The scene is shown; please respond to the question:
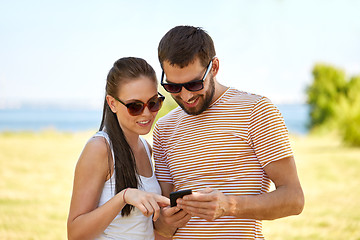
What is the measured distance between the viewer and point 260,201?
254 cm

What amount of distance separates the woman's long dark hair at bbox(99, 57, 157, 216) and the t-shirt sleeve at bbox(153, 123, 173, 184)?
0.27 metres

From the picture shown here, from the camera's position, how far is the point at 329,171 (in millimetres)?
14516

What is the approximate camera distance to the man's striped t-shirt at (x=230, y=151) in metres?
2.67

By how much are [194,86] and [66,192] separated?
984 cm

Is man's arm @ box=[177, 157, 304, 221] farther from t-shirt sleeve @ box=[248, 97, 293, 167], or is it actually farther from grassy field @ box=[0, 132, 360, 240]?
grassy field @ box=[0, 132, 360, 240]

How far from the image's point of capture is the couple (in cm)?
259

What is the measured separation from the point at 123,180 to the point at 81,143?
751 inches

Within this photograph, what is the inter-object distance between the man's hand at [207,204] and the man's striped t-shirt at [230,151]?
13.4 inches

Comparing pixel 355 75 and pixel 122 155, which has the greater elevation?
pixel 122 155

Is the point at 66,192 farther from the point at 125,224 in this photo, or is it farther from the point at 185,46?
the point at 185,46

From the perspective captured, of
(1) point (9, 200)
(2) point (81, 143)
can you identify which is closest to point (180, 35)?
(1) point (9, 200)

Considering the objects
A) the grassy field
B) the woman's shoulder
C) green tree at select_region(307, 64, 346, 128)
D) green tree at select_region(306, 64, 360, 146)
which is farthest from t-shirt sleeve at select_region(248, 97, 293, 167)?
green tree at select_region(307, 64, 346, 128)

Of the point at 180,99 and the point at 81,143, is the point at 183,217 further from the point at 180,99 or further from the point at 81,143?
the point at 81,143

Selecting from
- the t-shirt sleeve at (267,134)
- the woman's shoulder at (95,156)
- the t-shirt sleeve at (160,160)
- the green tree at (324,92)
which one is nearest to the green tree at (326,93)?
the green tree at (324,92)
